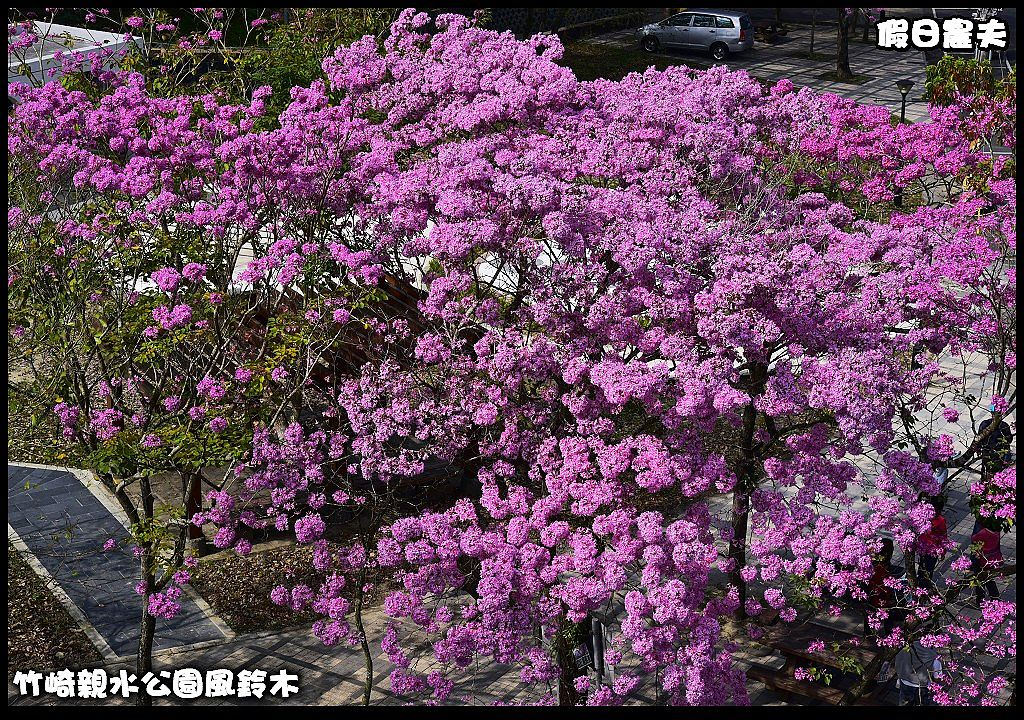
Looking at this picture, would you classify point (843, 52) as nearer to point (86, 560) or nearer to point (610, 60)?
point (610, 60)

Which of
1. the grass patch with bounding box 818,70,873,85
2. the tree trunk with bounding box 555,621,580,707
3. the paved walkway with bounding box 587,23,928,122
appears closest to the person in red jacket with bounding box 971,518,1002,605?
the tree trunk with bounding box 555,621,580,707

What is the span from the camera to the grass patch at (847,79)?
37750 mm

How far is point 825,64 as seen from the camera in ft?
131

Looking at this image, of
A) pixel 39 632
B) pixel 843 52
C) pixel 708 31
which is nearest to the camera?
pixel 39 632

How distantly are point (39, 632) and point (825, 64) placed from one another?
3243 cm

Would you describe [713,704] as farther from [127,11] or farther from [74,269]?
[127,11]

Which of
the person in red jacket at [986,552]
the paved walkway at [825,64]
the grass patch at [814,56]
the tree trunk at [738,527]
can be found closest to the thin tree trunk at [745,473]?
the tree trunk at [738,527]

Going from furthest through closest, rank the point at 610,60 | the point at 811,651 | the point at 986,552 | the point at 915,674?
1. the point at 610,60
2. the point at 986,552
3. the point at 811,651
4. the point at 915,674

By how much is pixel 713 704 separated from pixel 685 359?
3223 millimetres

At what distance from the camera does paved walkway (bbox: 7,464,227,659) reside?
15023 mm

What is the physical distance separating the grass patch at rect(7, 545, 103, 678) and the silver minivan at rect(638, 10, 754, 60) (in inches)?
1195

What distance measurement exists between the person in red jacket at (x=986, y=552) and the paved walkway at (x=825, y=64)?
21950 millimetres

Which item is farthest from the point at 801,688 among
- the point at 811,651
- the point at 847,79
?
the point at 847,79

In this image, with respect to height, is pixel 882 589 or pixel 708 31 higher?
pixel 708 31
